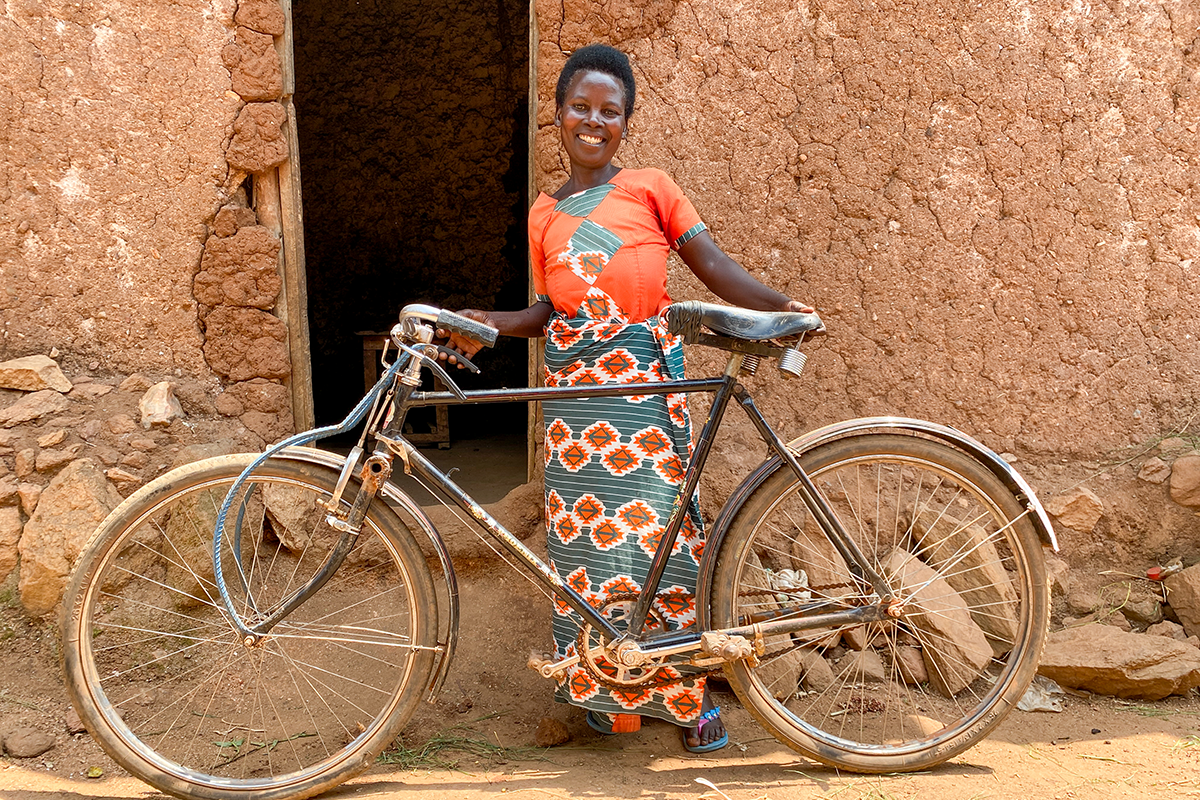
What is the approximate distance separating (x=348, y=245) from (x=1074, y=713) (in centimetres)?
498

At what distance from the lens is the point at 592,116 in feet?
7.07

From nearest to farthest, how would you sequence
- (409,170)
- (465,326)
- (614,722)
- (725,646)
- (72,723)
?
(465,326)
(725,646)
(614,722)
(72,723)
(409,170)

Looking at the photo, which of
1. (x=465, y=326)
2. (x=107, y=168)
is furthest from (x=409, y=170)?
(x=465, y=326)

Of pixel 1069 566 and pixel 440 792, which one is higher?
pixel 1069 566

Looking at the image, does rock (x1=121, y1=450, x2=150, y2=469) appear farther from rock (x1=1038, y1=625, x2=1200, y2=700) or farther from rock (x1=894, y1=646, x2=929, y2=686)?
rock (x1=1038, y1=625, x2=1200, y2=700)

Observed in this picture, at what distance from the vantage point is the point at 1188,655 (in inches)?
99.7

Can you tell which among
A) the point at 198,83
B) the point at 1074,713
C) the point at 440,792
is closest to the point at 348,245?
the point at 198,83

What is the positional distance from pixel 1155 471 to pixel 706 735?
1663 millimetres

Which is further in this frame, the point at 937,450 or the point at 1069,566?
the point at 1069,566

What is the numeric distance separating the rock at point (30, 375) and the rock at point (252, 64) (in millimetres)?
1023

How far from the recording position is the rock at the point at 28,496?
254 centimetres

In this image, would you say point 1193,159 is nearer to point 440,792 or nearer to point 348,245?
point 440,792

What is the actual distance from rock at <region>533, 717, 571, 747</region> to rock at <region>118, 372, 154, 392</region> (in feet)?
5.26

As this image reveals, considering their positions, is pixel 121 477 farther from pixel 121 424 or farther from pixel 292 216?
pixel 292 216
